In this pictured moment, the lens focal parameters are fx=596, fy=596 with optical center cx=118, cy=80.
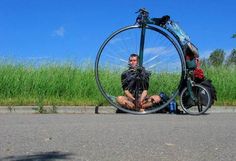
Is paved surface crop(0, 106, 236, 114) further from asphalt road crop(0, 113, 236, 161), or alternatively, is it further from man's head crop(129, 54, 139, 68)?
asphalt road crop(0, 113, 236, 161)

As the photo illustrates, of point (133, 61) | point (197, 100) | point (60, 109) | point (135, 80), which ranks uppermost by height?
point (133, 61)

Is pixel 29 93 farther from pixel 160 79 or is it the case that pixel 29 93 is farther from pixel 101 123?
pixel 101 123

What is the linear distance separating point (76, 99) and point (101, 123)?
16.8 feet

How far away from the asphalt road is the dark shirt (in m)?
1.46

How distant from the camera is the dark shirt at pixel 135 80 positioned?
38.2ft

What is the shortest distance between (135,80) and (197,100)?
1306 mm

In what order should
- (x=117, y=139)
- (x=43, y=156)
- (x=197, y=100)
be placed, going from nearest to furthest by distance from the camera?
1. (x=43, y=156)
2. (x=117, y=139)
3. (x=197, y=100)

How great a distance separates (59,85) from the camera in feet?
51.6

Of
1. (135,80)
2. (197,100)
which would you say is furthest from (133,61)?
(197,100)

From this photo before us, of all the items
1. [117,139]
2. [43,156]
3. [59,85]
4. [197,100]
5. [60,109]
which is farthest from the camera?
[59,85]

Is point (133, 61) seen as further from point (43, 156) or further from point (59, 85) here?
point (43, 156)

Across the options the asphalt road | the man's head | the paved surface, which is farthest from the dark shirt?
the asphalt road

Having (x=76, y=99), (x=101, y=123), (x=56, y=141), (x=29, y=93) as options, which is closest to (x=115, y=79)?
(x=76, y=99)

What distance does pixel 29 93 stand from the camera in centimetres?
1541
